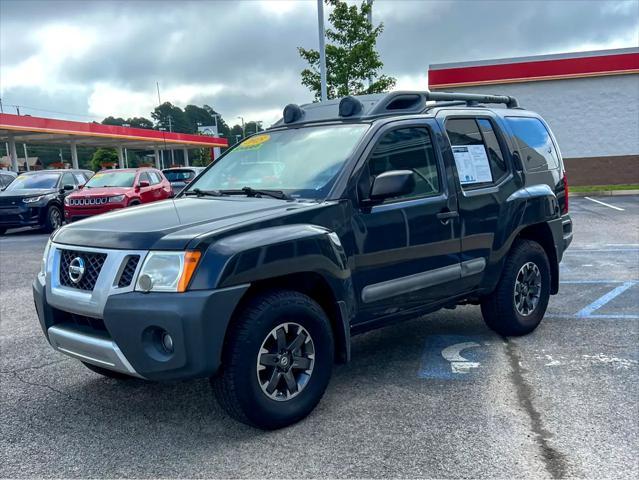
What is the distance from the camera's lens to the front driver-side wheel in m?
3.23

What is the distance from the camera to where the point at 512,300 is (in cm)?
502

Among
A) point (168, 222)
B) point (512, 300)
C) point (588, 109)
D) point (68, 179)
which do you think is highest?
point (588, 109)

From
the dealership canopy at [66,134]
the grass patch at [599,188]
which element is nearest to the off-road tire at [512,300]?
the grass patch at [599,188]

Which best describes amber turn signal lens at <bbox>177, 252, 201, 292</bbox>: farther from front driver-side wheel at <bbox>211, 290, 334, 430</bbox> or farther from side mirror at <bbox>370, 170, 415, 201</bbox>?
side mirror at <bbox>370, 170, 415, 201</bbox>

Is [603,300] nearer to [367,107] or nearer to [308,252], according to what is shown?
[367,107]

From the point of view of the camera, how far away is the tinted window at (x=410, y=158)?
4105 mm

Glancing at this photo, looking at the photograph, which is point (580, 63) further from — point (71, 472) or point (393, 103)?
point (71, 472)

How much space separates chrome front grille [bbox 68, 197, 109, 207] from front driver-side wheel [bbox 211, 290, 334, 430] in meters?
11.0

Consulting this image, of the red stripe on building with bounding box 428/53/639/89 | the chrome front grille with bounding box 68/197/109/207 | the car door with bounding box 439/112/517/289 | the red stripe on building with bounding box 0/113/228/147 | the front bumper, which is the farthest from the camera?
the red stripe on building with bounding box 0/113/228/147

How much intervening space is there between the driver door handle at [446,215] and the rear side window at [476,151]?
30 centimetres

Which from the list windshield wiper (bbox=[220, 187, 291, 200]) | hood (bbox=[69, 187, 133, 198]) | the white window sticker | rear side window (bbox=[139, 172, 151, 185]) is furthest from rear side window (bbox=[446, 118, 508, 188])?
rear side window (bbox=[139, 172, 151, 185])

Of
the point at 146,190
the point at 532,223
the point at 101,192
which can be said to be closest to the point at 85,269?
the point at 532,223

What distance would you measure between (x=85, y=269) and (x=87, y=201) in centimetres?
1081

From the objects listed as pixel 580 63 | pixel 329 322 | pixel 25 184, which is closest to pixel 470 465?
pixel 329 322
